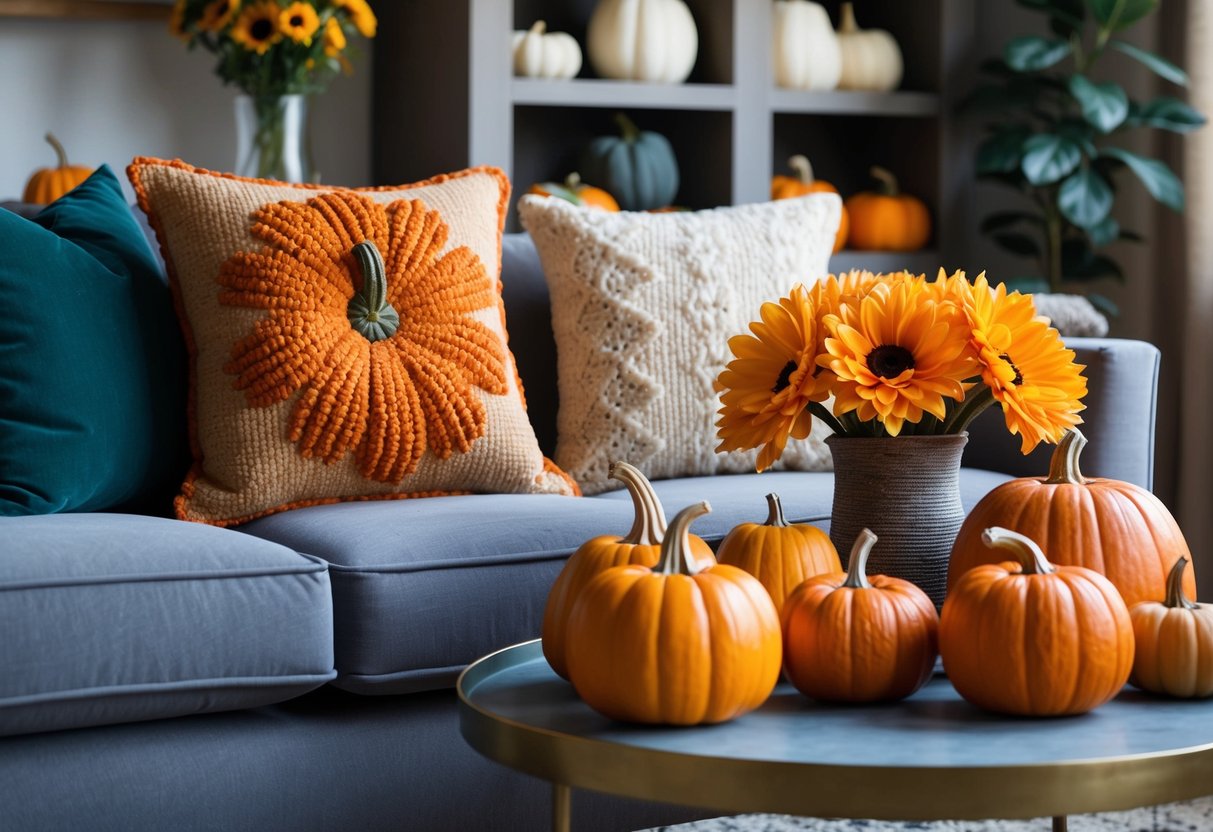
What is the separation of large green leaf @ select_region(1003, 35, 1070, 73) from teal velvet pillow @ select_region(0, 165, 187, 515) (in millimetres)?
1913

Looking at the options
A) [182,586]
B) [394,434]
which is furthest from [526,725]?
[394,434]

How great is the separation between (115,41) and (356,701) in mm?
1904

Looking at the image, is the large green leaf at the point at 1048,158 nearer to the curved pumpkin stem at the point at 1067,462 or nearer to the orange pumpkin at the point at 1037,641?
the curved pumpkin stem at the point at 1067,462

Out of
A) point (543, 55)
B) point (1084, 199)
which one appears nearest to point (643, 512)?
point (543, 55)

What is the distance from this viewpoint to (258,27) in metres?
2.59

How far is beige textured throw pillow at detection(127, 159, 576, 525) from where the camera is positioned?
65.3 inches

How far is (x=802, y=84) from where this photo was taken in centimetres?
316

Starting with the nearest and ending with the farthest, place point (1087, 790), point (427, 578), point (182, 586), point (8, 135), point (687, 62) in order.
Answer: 1. point (1087, 790)
2. point (182, 586)
3. point (427, 578)
4. point (8, 135)
5. point (687, 62)

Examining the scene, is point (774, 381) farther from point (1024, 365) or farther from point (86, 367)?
point (86, 367)

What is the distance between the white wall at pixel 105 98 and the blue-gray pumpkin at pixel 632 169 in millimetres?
559

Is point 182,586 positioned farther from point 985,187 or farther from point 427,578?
point 985,187

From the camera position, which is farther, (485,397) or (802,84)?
(802,84)

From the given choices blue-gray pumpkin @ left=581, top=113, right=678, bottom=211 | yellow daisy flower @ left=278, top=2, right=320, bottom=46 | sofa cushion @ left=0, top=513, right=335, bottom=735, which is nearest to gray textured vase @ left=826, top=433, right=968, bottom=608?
sofa cushion @ left=0, top=513, right=335, bottom=735

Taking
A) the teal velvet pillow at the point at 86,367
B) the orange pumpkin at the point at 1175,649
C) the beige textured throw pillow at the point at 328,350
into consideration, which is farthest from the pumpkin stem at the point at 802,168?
the orange pumpkin at the point at 1175,649
